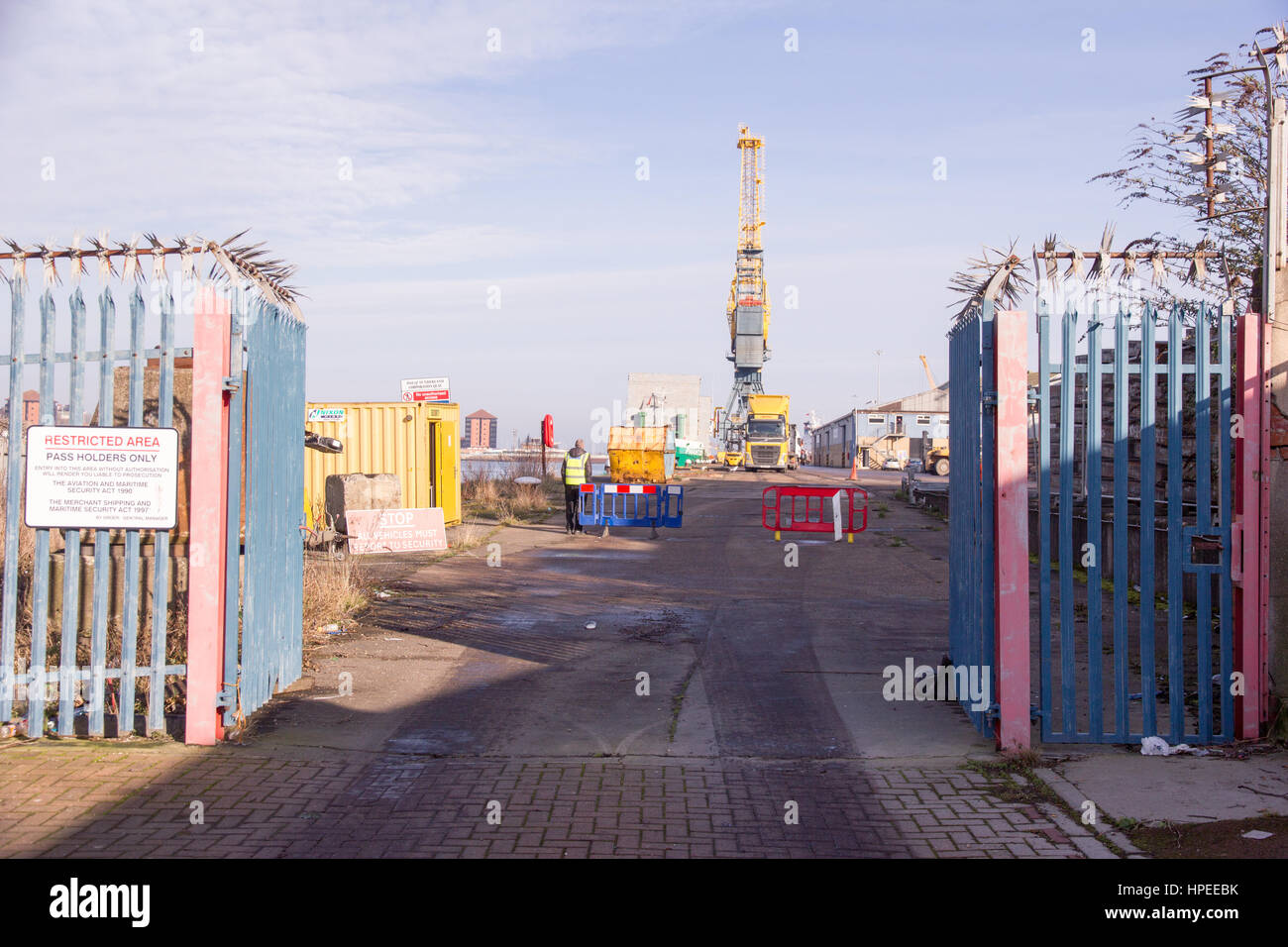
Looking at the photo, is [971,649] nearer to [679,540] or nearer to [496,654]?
[496,654]

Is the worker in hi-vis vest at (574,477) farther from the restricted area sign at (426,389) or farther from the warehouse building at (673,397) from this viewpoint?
the warehouse building at (673,397)

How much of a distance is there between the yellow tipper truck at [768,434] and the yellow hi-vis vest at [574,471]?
34442 millimetres

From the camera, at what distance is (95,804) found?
16.8ft

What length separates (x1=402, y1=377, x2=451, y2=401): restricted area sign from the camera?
73.2 ft

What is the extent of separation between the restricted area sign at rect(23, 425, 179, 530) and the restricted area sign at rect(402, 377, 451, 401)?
53.3ft

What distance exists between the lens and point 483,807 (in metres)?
5.14

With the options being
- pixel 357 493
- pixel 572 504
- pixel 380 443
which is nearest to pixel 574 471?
pixel 572 504

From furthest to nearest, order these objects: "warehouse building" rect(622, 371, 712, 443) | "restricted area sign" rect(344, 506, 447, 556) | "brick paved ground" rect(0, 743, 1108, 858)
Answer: "warehouse building" rect(622, 371, 712, 443), "restricted area sign" rect(344, 506, 447, 556), "brick paved ground" rect(0, 743, 1108, 858)

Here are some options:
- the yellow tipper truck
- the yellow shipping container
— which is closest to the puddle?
the yellow shipping container

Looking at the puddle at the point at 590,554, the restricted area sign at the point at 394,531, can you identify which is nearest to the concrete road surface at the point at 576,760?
the puddle at the point at 590,554

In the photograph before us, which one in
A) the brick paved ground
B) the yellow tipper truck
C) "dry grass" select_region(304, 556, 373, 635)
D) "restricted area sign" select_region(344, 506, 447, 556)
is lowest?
the brick paved ground

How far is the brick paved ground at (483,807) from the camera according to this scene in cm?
462

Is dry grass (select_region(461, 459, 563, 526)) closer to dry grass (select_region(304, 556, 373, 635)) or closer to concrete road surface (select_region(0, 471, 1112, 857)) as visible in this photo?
dry grass (select_region(304, 556, 373, 635))
